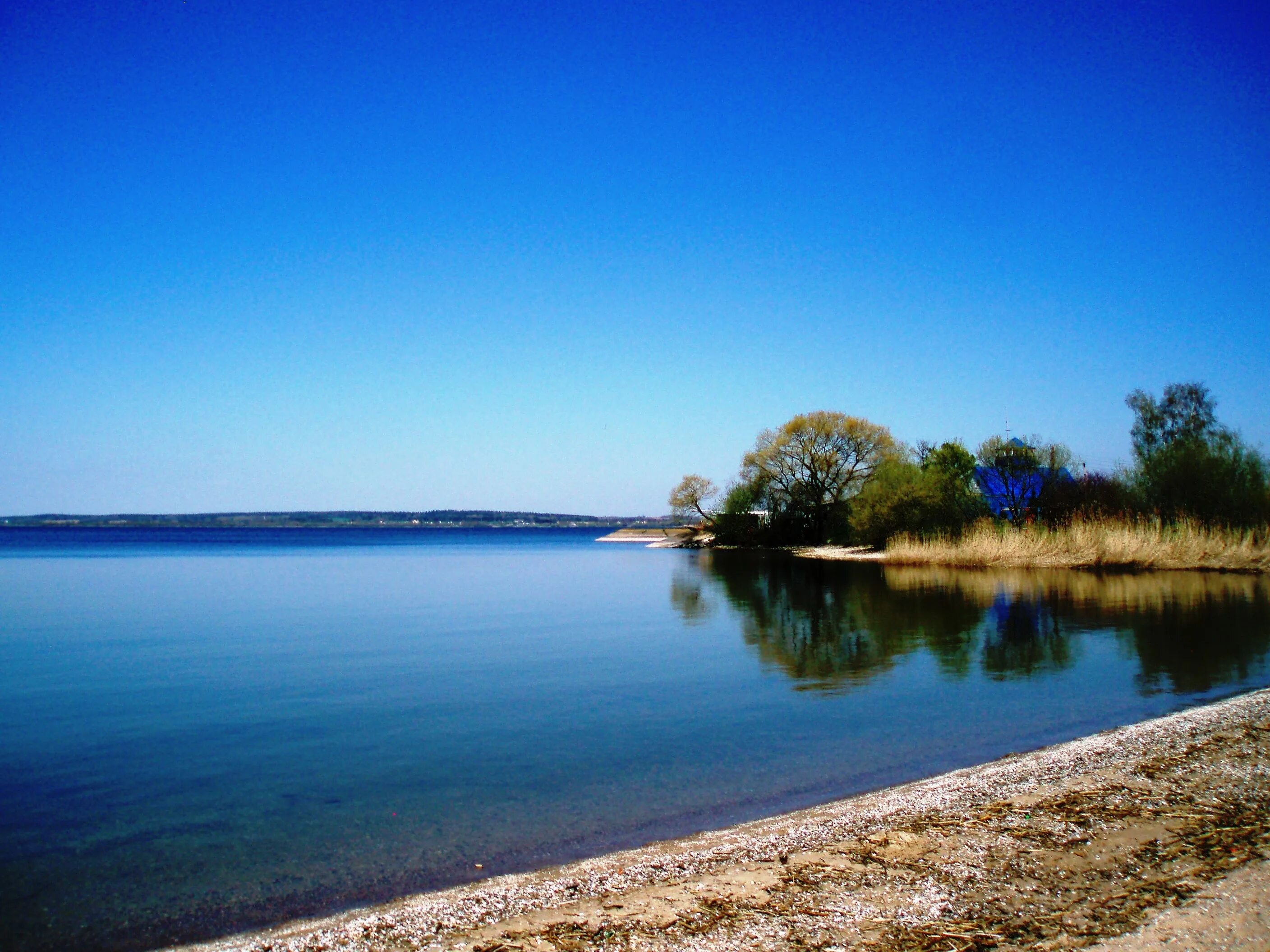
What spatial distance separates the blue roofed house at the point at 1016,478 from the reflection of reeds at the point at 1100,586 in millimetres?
11918

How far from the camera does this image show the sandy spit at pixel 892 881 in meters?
3.86

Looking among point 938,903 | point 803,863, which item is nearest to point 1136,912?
point 938,903

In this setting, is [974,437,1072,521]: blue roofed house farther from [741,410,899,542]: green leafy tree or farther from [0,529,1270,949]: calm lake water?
[0,529,1270,949]: calm lake water

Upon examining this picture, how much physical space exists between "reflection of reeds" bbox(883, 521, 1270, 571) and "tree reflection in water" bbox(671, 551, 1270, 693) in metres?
1.00

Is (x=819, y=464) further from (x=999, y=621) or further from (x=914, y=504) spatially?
(x=999, y=621)

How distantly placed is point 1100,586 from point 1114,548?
6653mm

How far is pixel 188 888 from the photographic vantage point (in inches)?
198

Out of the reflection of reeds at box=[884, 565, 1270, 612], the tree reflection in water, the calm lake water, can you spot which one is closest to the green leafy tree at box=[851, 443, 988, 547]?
the reflection of reeds at box=[884, 565, 1270, 612]

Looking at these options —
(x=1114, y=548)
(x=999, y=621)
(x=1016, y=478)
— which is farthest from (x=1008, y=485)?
(x=999, y=621)

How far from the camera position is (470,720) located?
9406 millimetres

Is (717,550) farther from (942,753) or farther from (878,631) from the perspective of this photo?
(942,753)

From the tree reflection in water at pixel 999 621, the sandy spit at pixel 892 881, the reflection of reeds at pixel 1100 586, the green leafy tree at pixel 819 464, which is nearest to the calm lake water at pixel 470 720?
the tree reflection in water at pixel 999 621

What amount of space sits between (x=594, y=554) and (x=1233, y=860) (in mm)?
57681

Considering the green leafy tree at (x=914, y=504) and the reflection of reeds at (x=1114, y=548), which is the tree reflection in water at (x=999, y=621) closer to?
the reflection of reeds at (x=1114, y=548)
